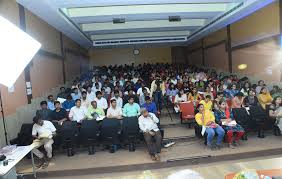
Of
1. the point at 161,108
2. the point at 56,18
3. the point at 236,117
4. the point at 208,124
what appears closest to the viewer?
the point at 208,124

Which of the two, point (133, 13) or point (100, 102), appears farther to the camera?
point (133, 13)

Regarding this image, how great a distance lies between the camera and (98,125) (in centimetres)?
637

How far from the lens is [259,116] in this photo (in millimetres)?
6820

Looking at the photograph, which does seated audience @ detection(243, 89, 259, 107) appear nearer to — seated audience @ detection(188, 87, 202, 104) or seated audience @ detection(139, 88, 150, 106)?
seated audience @ detection(188, 87, 202, 104)

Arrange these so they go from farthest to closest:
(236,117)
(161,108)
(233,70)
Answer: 1. (233,70)
2. (161,108)
3. (236,117)

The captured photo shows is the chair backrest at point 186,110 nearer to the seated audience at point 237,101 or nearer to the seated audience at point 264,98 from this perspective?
the seated audience at point 237,101

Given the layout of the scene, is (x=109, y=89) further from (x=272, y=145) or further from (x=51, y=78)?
(x=272, y=145)

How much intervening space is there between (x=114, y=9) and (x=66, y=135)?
4495mm

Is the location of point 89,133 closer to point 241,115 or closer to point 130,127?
point 130,127

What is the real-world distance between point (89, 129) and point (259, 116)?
4048mm

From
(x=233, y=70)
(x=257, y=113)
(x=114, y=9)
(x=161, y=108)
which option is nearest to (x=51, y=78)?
(x=114, y=9)

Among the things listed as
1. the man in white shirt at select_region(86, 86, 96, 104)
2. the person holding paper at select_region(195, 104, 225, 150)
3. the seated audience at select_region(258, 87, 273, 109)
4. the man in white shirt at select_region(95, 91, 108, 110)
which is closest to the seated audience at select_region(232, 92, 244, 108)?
the seated audience at select_region(258, 87, 273, 109)

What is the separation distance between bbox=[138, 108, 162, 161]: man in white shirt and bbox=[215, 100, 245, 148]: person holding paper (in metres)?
1.52

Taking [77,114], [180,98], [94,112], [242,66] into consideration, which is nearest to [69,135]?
[77,114]
